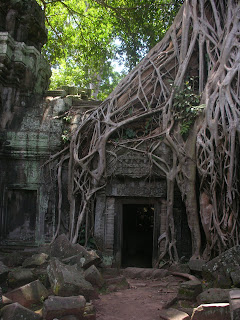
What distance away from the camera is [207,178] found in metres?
5.89

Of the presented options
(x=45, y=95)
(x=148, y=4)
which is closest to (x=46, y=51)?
(x=148, y=4)

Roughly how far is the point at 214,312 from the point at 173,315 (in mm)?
516

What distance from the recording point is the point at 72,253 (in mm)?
5289

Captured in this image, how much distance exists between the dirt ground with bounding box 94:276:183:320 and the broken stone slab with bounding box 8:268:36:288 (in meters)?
0.86

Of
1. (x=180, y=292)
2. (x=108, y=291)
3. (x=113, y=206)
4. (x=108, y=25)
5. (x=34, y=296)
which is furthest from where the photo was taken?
(x=108, y=25)

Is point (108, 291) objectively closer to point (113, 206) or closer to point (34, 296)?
point (34, 296)

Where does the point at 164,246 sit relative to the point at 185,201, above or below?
below

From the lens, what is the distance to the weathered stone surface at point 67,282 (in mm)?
3882

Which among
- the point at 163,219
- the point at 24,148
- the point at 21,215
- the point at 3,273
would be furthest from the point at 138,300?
the point at 24,148

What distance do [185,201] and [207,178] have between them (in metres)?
0.54

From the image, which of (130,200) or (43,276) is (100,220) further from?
(43,276)

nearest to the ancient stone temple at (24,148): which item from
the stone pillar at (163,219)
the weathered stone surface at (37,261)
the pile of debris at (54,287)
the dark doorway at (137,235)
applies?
the pile of debris at (54,287)

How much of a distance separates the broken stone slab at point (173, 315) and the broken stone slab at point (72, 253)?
4.65ft

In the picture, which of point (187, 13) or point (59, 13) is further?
point (59, 13)
